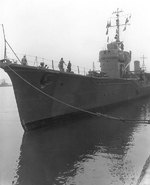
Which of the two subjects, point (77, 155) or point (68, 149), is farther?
point (68, 149)

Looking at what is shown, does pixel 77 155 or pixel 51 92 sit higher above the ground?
pixel 51 92

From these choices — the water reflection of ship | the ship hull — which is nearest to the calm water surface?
the water reflection of ship

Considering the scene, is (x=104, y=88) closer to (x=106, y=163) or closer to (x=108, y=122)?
(x=108, y=122)

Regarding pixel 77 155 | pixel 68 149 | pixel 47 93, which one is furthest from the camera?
pixel 47 93

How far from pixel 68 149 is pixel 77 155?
87cm

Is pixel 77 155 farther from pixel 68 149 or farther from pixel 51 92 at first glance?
pixel 51 92

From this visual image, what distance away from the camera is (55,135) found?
13484mm

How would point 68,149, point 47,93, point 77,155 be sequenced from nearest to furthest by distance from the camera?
point 77,155, point 68,149, point 47,93

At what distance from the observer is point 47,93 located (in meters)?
15.3

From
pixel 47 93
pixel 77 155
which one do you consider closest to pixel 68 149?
pixel 77 155

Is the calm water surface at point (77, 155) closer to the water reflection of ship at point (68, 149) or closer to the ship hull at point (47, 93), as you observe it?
the water reflection of ship at point (68, 149)

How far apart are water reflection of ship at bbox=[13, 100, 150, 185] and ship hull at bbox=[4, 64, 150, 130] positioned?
2.94ft

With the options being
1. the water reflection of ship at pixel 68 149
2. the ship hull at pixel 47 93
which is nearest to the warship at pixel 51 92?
the ship hull at pixel 47 93

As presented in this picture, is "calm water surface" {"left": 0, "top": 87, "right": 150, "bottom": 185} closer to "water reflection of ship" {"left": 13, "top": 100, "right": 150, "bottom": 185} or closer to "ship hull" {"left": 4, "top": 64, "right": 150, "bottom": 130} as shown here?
"water reflection of ship" {"left": 13, "top": 100, "right": 150, "bottom": 185}
